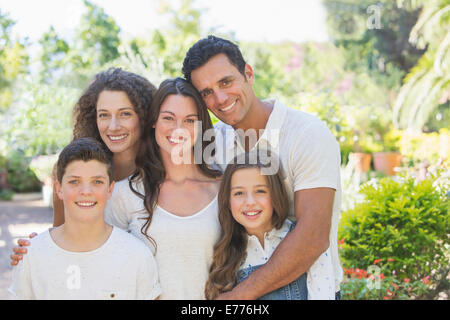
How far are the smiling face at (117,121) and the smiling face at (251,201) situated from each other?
2.09 feet

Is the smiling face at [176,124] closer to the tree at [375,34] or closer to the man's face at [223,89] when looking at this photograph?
the man's face at [223,89]

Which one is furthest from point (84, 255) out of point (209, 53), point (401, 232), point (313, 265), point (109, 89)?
point (401, 232)

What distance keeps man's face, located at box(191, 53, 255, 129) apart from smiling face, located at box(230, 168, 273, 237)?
39 centimetres

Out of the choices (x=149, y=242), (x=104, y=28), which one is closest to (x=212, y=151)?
(x=149, y=242)

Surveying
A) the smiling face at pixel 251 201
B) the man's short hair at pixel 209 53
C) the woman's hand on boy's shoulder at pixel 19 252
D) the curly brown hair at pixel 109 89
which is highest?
the man's short hair at pixel 209 53

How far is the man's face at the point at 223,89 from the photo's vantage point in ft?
8.55

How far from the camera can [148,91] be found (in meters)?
2.72

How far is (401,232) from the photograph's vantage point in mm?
4145

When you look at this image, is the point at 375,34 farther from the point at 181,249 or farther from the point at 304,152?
the point at 181,249

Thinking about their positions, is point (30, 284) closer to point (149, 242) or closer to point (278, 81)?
point (149, 242)

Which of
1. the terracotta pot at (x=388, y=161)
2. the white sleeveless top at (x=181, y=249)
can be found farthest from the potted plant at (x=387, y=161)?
the white sleeveless top at (x=181, y=249)

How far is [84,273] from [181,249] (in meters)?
0.47

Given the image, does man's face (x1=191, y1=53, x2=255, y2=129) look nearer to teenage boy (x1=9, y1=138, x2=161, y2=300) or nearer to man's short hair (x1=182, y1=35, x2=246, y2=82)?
man's short hair (x1=182, y1=35, x2=246, y2=82)

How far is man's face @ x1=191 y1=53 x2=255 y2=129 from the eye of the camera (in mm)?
2607
